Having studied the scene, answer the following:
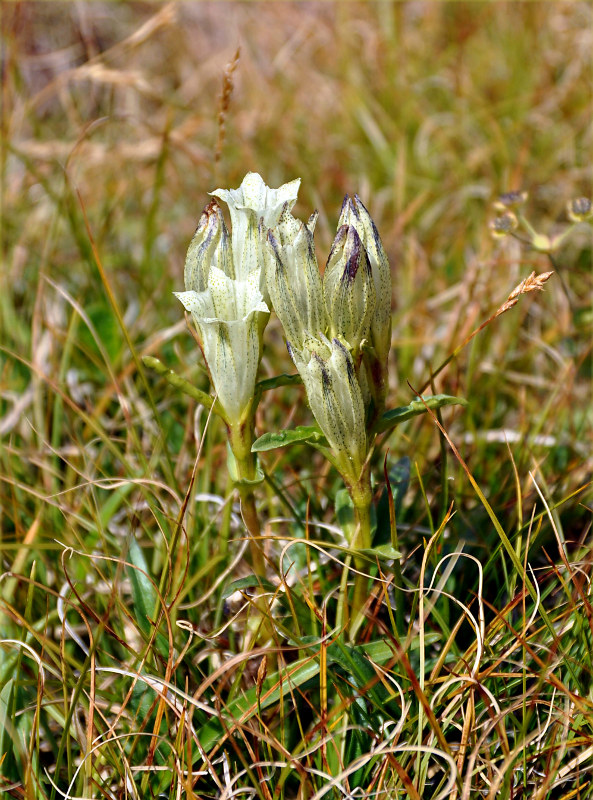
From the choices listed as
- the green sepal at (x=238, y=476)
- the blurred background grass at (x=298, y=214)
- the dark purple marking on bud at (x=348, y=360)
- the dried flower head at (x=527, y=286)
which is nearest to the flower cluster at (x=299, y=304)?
the dark purple marking on bud at (x=348, y=360)

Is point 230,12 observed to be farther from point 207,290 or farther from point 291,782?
point 291,782

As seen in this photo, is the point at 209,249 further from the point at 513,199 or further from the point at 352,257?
the point at 513,199

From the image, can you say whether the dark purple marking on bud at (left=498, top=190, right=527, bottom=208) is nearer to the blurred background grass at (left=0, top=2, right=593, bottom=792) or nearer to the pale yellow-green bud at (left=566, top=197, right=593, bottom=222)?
the pale yellow-green bud at (left=566, top=197, right=593, bottom=222)

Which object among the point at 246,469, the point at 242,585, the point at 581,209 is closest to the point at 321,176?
the point at 581,209

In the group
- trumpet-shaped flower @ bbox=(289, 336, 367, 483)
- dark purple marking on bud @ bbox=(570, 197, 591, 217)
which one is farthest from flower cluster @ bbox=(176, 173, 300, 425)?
dark purple marking on bud @ bbox=(570, 197, 591, 217)

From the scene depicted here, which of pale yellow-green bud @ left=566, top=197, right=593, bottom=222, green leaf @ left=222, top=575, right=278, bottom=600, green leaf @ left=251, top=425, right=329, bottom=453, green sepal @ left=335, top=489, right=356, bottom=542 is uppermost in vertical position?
pale yellow-green bud @ left=566, top=197, right=593, bottom=222

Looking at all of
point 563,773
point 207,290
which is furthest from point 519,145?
point 563,773

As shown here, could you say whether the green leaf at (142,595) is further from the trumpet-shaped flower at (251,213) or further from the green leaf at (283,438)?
the trumpet-shaped flower at (251,213)
